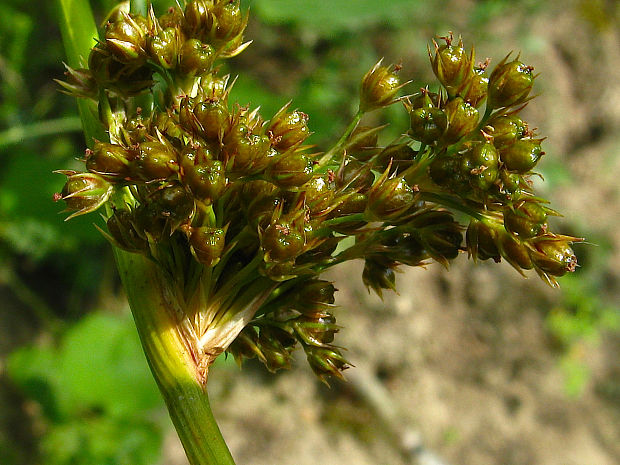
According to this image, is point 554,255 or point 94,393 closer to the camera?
point 554,255

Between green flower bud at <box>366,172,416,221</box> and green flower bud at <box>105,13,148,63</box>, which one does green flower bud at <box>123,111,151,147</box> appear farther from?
green flower bud at <box>366,172,416,221</box>

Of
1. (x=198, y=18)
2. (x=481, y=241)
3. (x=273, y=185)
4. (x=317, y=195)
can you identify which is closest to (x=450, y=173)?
(x=481, y=241)

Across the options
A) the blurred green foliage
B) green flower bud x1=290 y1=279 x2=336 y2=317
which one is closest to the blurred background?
the blurred green foliage

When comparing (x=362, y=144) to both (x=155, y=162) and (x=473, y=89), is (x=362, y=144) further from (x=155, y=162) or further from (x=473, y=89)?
(x=155, y=162)

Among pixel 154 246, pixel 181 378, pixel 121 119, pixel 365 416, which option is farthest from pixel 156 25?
pixel 365 416

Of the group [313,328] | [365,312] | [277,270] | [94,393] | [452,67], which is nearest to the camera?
[277,270]

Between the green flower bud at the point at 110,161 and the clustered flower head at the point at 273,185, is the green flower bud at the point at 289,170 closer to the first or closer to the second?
the clustered flower head at the point at 273,185

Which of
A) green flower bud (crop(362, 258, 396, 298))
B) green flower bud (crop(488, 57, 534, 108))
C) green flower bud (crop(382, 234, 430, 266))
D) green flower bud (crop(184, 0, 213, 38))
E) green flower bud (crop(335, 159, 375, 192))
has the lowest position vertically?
green flower bud (crop(362, 258, 396, 298))
